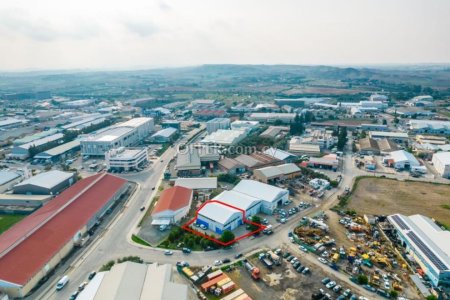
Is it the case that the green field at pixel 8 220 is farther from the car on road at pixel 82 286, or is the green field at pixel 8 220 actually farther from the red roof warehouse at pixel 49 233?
the car on road at pixel 82 286

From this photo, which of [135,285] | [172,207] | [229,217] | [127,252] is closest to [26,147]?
[172,207]

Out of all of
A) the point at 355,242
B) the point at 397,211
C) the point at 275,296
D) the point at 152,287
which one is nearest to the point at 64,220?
the point at 152,287

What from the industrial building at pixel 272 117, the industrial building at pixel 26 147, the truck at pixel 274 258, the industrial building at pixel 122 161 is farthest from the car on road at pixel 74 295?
the industrial building at pixel 272 117

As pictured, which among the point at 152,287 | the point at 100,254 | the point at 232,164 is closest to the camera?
the point at 152,287

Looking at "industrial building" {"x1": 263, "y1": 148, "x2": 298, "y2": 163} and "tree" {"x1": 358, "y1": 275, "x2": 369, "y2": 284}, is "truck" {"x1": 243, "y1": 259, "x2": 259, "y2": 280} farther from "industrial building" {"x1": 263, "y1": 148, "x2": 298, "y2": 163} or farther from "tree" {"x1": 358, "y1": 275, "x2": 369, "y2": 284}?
"industrial building" {"x1": 263, "y1": 148, "x2": 298, "y2": 163}

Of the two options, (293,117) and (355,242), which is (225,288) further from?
(293,117)

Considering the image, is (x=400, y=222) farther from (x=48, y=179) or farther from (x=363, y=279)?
(x=48, y=179)

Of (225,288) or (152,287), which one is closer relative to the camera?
(152,287)

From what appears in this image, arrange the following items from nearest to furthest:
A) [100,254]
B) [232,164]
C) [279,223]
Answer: [100,254]
[279,223]
[232,164]
